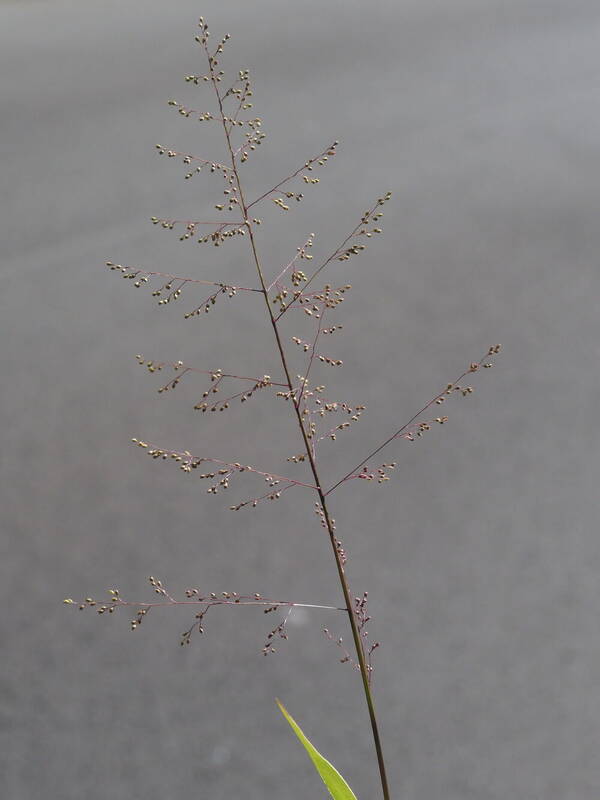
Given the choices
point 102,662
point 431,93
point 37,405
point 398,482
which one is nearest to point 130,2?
point 431,93

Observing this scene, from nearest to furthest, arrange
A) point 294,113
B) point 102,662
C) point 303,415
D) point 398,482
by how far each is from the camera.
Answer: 1. point 303,415
2. point 102,662
3. point 398,482
4. point 294,113

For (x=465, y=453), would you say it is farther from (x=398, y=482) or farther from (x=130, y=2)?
Answer: (x=130, y=2)

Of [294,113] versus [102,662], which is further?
[294,113]

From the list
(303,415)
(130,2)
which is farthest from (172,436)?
(303,415)

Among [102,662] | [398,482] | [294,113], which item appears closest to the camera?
[102,662]

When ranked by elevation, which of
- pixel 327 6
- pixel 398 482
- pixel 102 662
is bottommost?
pixel 102 662

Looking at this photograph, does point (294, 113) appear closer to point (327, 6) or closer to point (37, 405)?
point (327, 6)

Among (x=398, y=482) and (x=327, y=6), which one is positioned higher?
(x=327, y=6)
